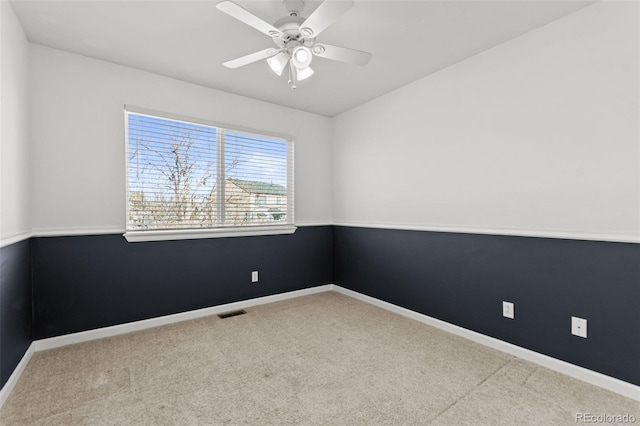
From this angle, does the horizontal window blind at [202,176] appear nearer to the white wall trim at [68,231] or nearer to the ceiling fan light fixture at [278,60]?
the white wall trim at [68,231]

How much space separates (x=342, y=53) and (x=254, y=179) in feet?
6.69

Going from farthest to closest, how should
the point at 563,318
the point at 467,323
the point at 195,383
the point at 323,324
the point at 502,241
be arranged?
the point at 323,324
the point at 467,323
the point at 502,241
the point at 563,318
the point at 195,383

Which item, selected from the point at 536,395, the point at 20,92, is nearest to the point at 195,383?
the point at 536,395

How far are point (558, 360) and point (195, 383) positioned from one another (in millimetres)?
2556

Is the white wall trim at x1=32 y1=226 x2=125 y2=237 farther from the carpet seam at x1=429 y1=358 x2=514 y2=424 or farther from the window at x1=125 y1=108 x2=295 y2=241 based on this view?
the carpet seam at x1=429 y1=358 x2=514 y2=424

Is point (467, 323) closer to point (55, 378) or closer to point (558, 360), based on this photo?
point (558, 360)

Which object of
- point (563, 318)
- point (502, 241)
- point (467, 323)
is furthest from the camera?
point (467, 323)

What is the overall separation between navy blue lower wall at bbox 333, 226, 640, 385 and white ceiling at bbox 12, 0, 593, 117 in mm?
1622

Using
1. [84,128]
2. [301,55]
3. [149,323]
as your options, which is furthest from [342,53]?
[149,323]

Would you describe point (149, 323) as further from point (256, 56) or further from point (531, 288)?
point (531, 288)

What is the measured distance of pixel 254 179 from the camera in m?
3.72

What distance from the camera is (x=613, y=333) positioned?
1943 millimetres

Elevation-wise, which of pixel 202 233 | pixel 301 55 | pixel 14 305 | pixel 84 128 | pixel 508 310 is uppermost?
pixel 301 55

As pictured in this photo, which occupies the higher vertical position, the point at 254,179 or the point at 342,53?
the point at 342,53
